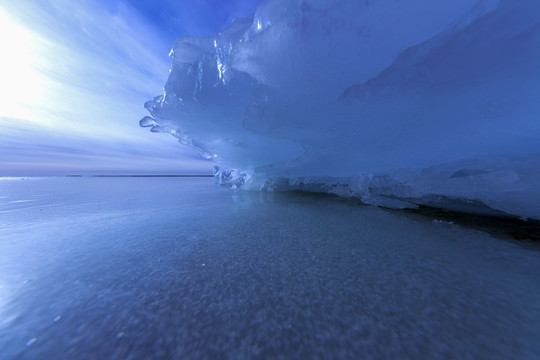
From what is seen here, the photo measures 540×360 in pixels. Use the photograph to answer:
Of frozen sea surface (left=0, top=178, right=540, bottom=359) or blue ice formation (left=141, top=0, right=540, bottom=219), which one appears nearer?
frozen sea surface (left=0, top=178, right=540, bottom=359)

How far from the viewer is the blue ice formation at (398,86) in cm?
212

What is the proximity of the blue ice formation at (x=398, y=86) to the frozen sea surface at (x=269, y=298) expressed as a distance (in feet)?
5.74

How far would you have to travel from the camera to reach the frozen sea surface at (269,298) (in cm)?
76

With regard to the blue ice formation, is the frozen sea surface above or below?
below

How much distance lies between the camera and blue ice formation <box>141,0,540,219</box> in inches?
83.4

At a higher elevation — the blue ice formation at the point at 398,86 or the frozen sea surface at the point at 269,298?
the blue ice formation at the point at 398,86

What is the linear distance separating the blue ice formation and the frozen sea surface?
1.75 m

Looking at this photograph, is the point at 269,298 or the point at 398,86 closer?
the point at 269,298

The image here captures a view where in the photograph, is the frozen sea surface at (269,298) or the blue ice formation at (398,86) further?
the blue ice formation at (398,86)

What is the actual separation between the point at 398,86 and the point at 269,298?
3.24 metres

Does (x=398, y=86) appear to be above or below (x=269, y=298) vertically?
above

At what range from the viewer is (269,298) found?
105 cm

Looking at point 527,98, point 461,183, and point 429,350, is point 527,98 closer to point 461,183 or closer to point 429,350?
point 461,183

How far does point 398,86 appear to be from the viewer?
2729mm
